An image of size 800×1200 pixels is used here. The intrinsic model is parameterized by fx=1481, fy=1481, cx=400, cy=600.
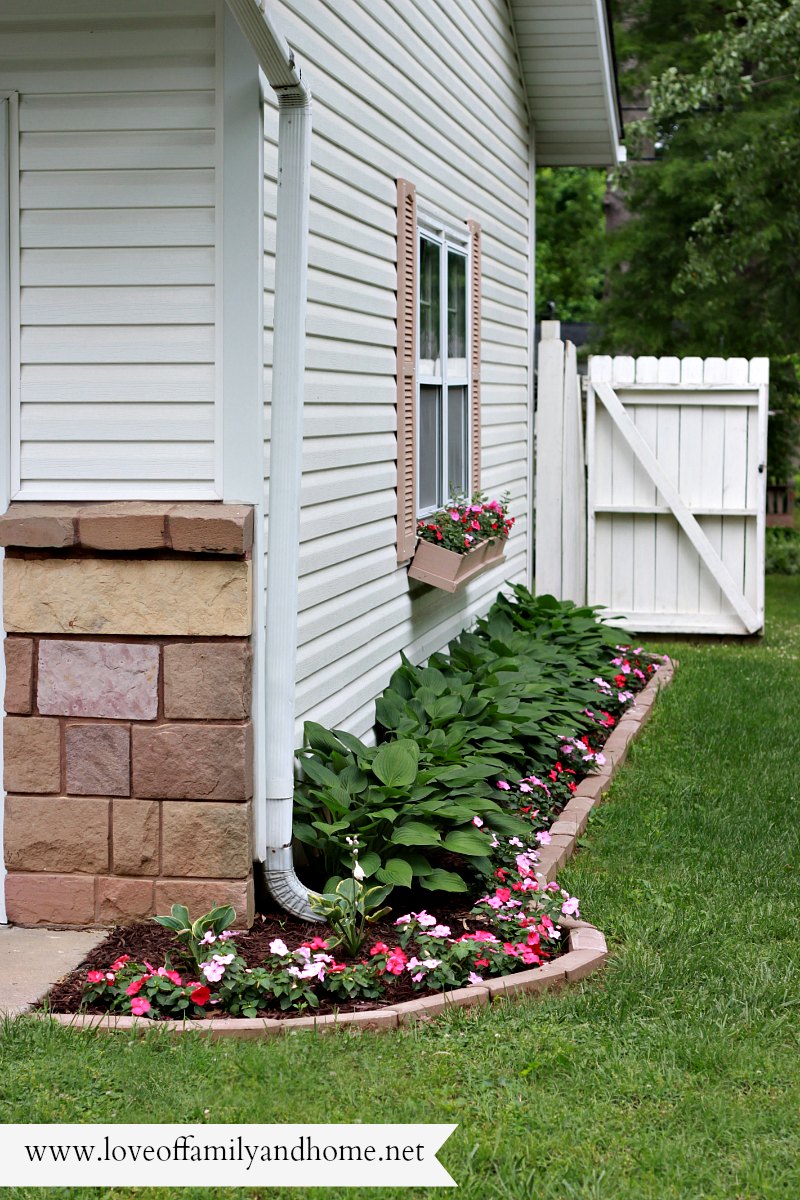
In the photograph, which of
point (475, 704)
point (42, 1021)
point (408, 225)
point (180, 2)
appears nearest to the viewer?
point (42, 1021)

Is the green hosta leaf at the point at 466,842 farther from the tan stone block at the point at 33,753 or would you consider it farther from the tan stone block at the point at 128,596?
the tan stone block at the point at 33,753

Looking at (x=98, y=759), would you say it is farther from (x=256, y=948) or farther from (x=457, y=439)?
(x=457, y=439)

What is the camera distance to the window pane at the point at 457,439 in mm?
7684

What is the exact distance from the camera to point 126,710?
4398mm

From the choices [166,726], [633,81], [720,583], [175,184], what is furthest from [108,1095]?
[633,81]

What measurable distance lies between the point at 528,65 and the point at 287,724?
6.65 metres

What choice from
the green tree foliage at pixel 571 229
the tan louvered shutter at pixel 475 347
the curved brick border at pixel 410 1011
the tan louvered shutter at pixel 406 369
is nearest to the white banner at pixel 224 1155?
the curved brick border at pixel 410 1011

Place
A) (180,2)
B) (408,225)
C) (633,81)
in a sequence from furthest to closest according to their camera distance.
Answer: (633,81), (408,225), (180,2)

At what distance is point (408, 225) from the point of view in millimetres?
6531

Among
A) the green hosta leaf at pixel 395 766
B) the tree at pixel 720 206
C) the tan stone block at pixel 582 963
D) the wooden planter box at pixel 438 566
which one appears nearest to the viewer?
the tan stone block at pixel 582 963

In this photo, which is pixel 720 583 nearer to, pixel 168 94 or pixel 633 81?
pixel 168 94

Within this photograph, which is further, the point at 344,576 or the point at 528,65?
the point at 528,65

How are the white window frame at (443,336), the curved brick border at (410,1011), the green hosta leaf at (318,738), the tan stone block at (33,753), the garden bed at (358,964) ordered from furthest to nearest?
1. the white window frame at (443,336)
2. the green hosta leaf at (318,738)
3. the tan stone block at (33,753)
4. the garden bed at (358,964)
5. the curved brick border at (410,1011)

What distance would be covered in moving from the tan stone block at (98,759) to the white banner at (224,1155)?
1.35 meters
